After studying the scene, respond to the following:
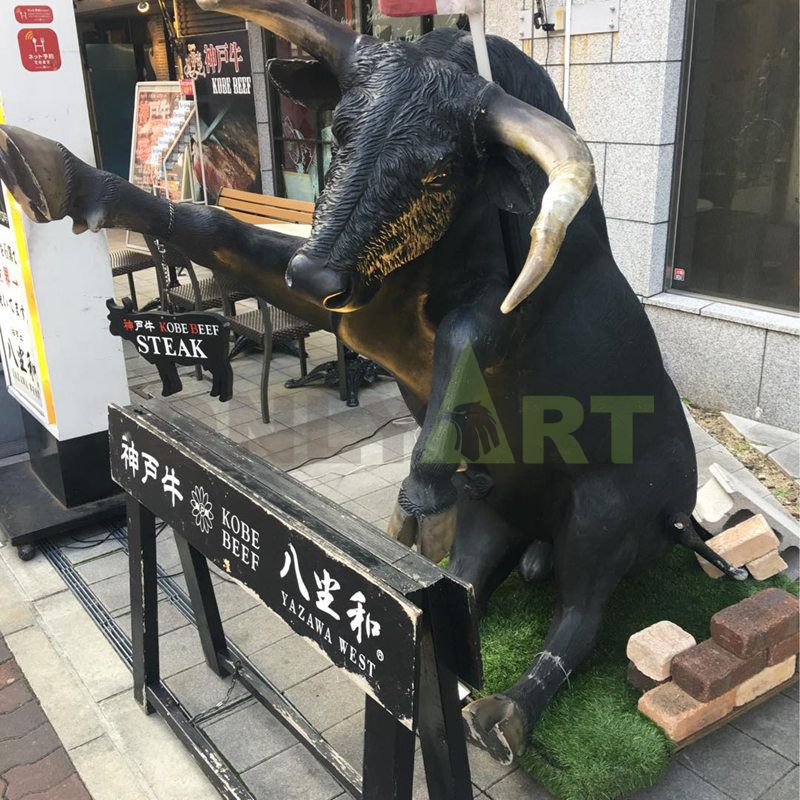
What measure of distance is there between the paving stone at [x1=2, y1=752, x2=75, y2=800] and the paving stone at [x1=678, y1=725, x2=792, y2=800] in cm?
204

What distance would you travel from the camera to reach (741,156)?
532 cm

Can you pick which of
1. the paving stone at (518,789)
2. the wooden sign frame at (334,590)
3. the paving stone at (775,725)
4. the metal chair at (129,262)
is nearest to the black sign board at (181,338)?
the wooden sign frame at (334,590)

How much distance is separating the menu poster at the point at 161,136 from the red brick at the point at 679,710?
7.44m

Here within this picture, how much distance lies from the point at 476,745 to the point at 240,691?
3.19 feet

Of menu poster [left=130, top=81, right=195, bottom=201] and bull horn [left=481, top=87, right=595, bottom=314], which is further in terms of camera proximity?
menu poster [left=130, top=81, right=195, bottom=201]

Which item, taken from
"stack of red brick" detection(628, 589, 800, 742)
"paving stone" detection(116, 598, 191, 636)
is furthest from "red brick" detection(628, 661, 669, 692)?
"paving stone" detection(116, 598, 191, 636)

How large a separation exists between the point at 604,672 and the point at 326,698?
100cm

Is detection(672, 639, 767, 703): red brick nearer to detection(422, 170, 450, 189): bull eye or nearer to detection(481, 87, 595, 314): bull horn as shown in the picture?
detection(481, 87, 595, 314): bull horn

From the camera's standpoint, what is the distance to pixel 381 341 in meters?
2.22

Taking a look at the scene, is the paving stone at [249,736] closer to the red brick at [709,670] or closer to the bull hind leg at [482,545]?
the bull hind leg at [482,545]

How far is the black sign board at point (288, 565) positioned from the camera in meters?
1.67

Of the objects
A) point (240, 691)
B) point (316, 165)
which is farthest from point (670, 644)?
point (316, 165)

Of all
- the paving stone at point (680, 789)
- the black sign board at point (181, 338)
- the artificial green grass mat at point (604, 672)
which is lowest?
the paving stone at point (680, 789)

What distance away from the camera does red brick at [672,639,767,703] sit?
8.32 feet
